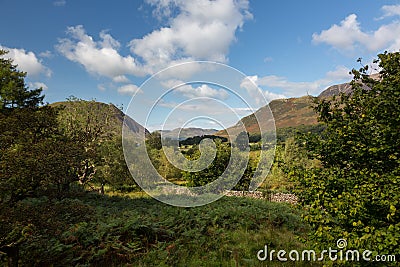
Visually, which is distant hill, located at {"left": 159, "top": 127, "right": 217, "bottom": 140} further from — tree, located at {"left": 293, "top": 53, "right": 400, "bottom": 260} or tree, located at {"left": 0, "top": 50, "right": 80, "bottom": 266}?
tree, located at {"left": 0, "top": 50, "right": 80, "bottom": 266}

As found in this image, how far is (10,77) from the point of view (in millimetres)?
22250

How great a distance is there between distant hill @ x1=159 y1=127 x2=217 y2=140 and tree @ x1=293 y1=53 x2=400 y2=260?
3.09 m

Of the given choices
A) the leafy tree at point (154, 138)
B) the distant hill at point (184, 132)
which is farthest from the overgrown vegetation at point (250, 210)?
the distant hill at point (184, 132)

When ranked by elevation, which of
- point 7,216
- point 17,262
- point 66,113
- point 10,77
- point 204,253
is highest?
point 10,77

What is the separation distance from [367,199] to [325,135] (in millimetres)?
2720

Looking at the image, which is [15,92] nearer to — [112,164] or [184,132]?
[112,164]

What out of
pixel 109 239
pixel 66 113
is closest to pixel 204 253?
pixel 109 239

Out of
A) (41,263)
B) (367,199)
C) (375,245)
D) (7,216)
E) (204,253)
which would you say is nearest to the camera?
(375,245)

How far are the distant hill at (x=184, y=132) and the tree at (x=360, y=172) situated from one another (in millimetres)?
3091

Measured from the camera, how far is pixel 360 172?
476 cm

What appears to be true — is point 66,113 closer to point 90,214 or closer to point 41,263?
point 90,214

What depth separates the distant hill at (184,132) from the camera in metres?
7.30

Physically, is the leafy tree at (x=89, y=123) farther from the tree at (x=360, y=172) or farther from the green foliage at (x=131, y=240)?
the tree at (x=360, y=172)

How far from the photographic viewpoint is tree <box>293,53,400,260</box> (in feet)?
13.3
